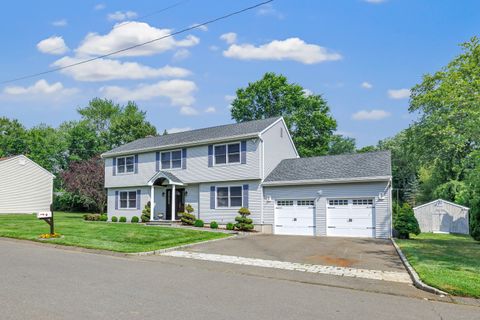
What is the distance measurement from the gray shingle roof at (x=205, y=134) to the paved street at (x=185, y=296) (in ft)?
45.7

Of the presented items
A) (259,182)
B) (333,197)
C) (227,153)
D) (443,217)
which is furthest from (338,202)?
(443,217)

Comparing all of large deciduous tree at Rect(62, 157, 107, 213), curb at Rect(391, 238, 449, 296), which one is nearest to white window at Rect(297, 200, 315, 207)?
curb at Rect(391, 238, 449, 296)

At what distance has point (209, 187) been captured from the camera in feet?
79.8

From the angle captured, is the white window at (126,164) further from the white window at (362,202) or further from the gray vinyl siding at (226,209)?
the white window at (362,202)

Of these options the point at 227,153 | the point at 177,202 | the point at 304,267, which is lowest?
the point at 304,267

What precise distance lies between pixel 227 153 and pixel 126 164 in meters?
9.31

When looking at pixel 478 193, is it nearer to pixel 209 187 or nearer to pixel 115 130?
pixel 209 187

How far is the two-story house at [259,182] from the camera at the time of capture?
20016 mm

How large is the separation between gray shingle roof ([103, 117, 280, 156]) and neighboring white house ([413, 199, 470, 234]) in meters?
16.9

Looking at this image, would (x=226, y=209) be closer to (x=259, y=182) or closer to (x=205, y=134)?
(x=259, y=182)

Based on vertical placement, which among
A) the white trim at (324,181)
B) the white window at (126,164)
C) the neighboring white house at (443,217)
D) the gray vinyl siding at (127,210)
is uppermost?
the white window at (126,164)

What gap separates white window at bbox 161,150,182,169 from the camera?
2591 cm

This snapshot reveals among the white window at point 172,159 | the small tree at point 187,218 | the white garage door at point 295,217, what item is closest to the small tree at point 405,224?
the white garage door at point 295,217

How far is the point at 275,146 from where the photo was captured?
24.5 m
